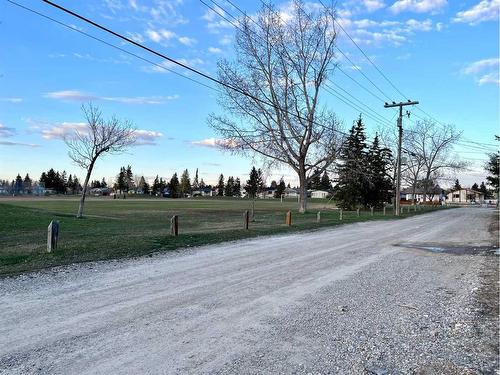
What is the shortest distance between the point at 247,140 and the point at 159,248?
87.6ft

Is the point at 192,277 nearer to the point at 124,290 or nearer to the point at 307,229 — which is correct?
the point at 124,290

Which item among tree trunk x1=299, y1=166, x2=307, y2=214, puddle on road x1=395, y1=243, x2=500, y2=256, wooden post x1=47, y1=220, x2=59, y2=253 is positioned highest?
tree trunk x1=299, y1=166, x2=307, y2=214

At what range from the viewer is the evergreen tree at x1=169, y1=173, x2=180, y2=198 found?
143m

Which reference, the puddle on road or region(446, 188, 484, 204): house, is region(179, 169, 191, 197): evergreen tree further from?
the puddle on road

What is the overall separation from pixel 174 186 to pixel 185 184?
14.7ft

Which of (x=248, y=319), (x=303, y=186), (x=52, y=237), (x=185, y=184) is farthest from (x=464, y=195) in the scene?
(x=248, y=319)

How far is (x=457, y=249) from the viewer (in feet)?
46.8

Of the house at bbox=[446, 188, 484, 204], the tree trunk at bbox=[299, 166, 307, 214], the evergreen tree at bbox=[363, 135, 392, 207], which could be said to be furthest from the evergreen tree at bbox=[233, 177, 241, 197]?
the tree trunk at bbox=[299, 166, 307, 214]

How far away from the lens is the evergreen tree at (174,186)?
470 feet

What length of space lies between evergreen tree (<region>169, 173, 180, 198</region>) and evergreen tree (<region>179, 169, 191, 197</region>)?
1749mm

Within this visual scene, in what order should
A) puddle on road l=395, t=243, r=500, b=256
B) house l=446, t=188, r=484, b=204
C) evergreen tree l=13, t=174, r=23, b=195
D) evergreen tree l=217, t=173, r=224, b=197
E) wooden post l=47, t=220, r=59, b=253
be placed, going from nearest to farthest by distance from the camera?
1. wooden post l=47, t=220, r=59, b=253
2. puddle on road l=395, t=243, r=500, b=256
3. evergreen tree l=13, t=174, r=23, b=195
4. house l=446, t=188, r=484, b=204
5. evergreen tree l=217, t=173, r=224, b=197

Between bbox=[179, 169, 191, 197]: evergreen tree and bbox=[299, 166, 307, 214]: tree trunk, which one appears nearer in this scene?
bbox=[299, 166, 307, 214]: tree trunk

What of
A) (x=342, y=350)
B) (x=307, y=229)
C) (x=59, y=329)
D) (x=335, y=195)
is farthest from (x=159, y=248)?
Result: (x=335, y=195)

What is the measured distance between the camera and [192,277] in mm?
8328
